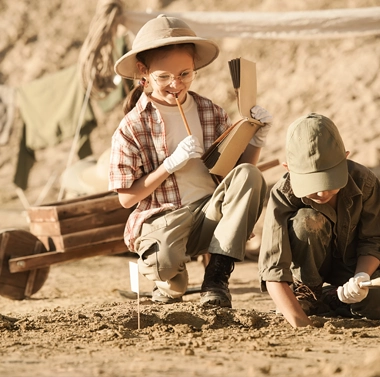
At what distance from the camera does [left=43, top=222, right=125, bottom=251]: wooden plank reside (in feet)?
16.1

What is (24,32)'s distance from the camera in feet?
35.5

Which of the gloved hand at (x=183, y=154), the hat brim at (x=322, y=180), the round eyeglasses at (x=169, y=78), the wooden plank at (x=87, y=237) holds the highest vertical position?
the round eyeglasses at (x=169, y=78)

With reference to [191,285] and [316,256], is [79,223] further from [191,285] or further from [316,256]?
[316,256]

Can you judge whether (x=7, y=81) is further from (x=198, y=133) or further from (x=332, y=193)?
(x=332, y=193)

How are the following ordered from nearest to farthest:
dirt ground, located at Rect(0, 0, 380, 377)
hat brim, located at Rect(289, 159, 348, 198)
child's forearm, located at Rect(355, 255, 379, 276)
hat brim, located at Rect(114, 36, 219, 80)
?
dirt ground, located at Rect(0, 0, 380, 377)
hat brim, located at Rect(289, 159, 348, 198)
child's forearm, located at Rect(355, 255, 379, 276)
hat brim, located at Rect(114, 36, 219, 80)

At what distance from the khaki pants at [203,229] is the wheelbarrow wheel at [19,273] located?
128cm

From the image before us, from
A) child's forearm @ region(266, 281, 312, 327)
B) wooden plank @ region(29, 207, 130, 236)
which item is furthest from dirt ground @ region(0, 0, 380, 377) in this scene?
wooden plank @ region(29, 207, 130, 236)

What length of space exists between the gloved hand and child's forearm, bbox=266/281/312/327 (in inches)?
31.0

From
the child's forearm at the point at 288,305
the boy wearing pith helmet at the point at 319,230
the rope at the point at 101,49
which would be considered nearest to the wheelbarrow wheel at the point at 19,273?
the boy wearing pith helmet at the point at 319,230

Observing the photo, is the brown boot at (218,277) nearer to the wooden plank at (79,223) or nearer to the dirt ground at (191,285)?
the dirt ground at (191,285)

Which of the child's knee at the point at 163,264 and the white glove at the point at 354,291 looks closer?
the white glove at the point at 354,291

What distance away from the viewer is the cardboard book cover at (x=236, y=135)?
155 inches

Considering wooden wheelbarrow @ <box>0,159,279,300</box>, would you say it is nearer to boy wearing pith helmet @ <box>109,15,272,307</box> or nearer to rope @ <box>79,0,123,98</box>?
boy wearing pith helmet @ <box>109,15,272,307</box>

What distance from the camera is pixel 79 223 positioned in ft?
16.3
